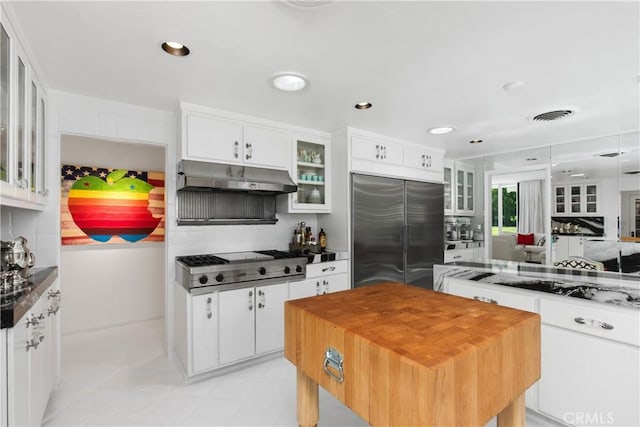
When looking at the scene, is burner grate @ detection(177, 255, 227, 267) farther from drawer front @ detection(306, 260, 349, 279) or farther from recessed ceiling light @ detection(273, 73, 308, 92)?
recessed ceiling light @ detection(273, 73, 308, 92)

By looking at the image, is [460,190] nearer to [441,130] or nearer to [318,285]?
[441,130]

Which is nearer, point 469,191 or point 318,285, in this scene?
point 318,285

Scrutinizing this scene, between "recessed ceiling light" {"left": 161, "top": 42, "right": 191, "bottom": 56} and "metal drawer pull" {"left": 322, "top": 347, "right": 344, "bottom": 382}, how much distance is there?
5.86 ft

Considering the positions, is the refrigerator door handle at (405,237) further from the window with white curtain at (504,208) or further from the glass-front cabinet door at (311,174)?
the window with white curtain at (504,208)

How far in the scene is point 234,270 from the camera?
259 centimetres

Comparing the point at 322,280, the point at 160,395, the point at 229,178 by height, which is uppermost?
the point at 229,178

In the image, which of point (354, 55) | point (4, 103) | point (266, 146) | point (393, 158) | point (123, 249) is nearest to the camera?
point (4, 103)

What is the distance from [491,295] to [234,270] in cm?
190

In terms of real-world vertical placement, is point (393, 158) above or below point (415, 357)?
above

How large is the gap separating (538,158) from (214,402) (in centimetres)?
463

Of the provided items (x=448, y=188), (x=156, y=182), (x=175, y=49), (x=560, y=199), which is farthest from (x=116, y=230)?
(x=560, y=199)

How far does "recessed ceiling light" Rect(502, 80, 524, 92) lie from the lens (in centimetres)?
224

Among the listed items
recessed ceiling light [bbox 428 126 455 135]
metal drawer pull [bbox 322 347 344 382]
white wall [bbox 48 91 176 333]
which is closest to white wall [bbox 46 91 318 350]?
white wall [bbox 48 91 176 333]

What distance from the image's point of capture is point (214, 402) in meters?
2.20
